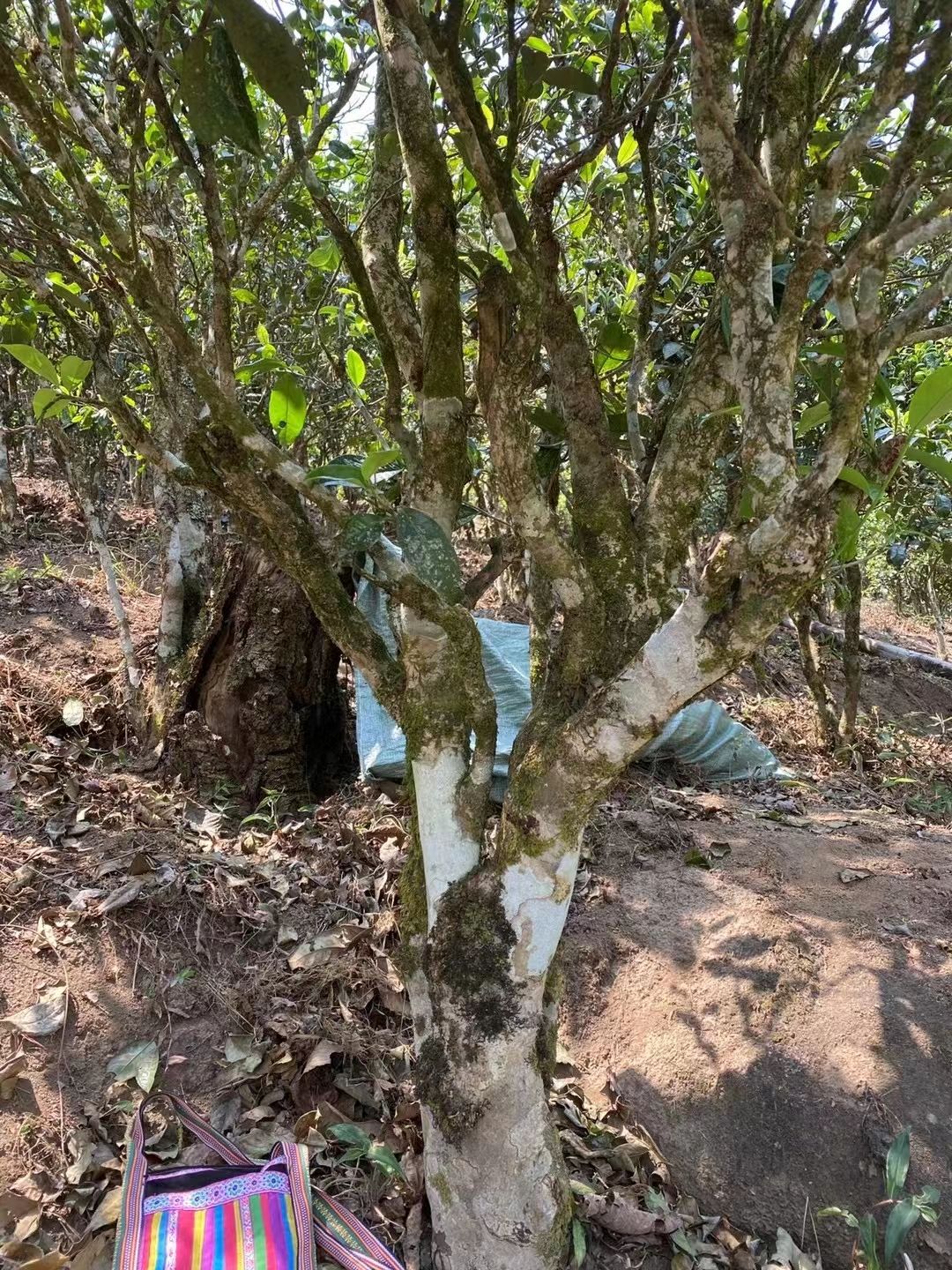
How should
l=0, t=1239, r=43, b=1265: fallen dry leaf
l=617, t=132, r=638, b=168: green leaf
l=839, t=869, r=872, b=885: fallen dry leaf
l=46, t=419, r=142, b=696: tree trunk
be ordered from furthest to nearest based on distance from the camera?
l=46, t=419, r=142, b=696: tree trunk → l=839, t=869, r=872, b=885: fallen dry leaf → l=617, t=132, r=638, b=168: green leaf → l=0, t=1239, r=43, b=1265: fallen dry leaf

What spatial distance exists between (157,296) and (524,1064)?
1.68m

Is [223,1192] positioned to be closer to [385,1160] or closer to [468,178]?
[385,1160]

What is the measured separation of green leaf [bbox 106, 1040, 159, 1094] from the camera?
6.23ft

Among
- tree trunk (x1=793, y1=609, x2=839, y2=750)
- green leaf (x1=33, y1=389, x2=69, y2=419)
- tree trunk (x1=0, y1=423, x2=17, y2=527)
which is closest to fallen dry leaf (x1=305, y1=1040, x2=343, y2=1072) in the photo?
green leaf (x1=33, y1=389, x2=69, y2=419)

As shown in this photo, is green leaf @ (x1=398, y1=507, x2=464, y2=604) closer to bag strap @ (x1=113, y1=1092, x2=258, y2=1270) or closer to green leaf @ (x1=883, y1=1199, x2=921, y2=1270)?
bag strap @ (x1=113, y1=1092, x2=258, y2=1270)

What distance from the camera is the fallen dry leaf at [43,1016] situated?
193 centimetres

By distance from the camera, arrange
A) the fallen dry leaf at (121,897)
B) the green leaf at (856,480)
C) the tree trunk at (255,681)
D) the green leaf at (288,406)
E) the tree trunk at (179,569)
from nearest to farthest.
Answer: the green leaf at (856,480), the green leaf at (288,406), the fallen dry leaf at (121,897), the tree trunk at (255,681), the tree trunk at (179,569)

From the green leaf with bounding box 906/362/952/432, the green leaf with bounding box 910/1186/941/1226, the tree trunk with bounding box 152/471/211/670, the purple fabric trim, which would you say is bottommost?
the green leaf with bounding box 910/1186/941/1226

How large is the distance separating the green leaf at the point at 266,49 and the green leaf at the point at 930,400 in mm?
1185

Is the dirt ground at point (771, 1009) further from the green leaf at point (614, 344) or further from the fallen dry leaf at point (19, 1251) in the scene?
the green leaf at point (614, 344)

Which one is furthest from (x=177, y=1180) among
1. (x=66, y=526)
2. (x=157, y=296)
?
(x=66, y=526)

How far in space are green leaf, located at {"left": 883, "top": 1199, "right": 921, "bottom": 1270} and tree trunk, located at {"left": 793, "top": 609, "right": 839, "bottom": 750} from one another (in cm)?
353

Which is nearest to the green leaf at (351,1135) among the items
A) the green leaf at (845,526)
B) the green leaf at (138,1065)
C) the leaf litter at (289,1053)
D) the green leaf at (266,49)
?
the leaf litter at (289,1053)

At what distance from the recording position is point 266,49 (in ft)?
4.36
